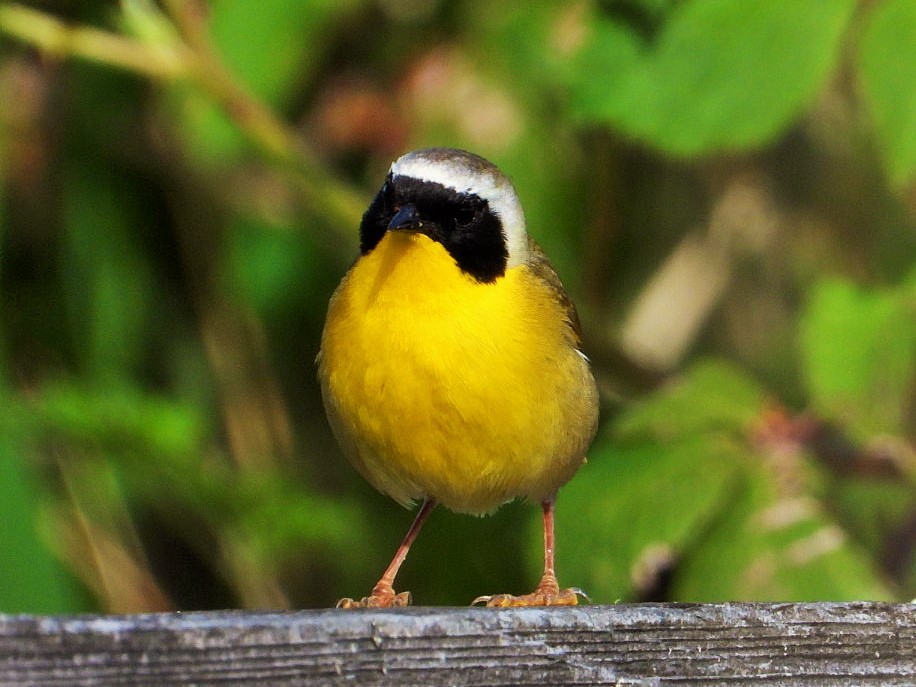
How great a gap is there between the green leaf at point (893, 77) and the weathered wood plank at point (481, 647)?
1500 millimetres

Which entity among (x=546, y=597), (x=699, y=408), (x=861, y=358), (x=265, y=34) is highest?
(x=265, y=34)

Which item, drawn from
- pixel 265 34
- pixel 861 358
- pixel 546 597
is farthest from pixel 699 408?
pixel 265 34

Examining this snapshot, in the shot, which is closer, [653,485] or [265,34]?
[653,485]

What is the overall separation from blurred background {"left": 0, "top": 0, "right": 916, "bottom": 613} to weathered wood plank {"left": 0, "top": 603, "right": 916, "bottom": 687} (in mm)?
1275

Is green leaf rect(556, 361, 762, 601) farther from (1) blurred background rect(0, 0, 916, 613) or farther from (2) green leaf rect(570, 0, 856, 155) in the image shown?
(2) green leaf rect(570, 0, 856, 155)

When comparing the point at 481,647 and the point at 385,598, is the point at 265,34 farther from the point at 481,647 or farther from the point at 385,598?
the point at 481,647

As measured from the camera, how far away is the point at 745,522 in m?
3.24

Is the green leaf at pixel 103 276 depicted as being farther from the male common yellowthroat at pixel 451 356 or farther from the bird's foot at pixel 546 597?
the bird's foot at pixel 546 597

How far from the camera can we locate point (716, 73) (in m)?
3.44

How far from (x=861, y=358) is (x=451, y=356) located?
50.8 inches

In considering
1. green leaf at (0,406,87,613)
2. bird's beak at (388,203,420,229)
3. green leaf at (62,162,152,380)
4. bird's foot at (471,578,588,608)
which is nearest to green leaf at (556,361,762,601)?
bird's foot at (471,578,588,608)

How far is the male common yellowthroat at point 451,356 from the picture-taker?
9.18ft

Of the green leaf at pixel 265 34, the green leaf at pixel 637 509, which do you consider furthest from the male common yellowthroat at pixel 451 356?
the green leaf at pixel 265 34

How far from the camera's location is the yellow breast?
9.16ft
